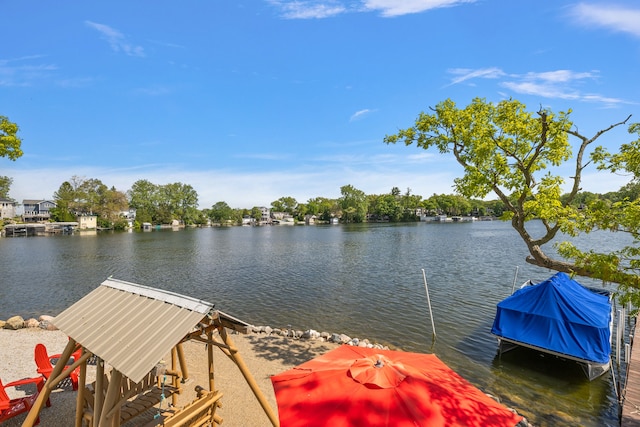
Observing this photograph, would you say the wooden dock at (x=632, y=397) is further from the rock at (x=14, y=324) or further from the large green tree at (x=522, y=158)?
the rock at (x=14, y=324)

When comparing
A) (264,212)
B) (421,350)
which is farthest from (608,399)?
(264,212)

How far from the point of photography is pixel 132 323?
15.0 feet

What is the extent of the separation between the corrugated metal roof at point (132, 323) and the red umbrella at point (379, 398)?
2.00 m

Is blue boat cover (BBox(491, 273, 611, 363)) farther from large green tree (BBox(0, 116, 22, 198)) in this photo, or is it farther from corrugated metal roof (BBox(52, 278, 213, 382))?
large green tree (BBox(0, 116, 22, 198))

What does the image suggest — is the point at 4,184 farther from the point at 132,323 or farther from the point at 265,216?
the point at 265,216

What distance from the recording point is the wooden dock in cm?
815

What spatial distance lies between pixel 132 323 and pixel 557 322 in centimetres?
1316

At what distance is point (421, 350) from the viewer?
1330cm

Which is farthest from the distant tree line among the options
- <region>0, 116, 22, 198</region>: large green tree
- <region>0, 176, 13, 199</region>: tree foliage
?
<region>0, 116, 22, 198</region>: large green tree

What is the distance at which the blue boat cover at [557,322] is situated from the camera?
10.4 m

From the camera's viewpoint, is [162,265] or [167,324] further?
[162,265]

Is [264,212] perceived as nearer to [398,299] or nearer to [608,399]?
[398,299]

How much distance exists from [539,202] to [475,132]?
154 inches

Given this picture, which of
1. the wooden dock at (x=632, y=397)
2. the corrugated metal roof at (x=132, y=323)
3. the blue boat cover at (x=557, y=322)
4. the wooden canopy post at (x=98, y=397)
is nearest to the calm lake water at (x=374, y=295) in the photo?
the wooden dock at (x=632, y=397)
